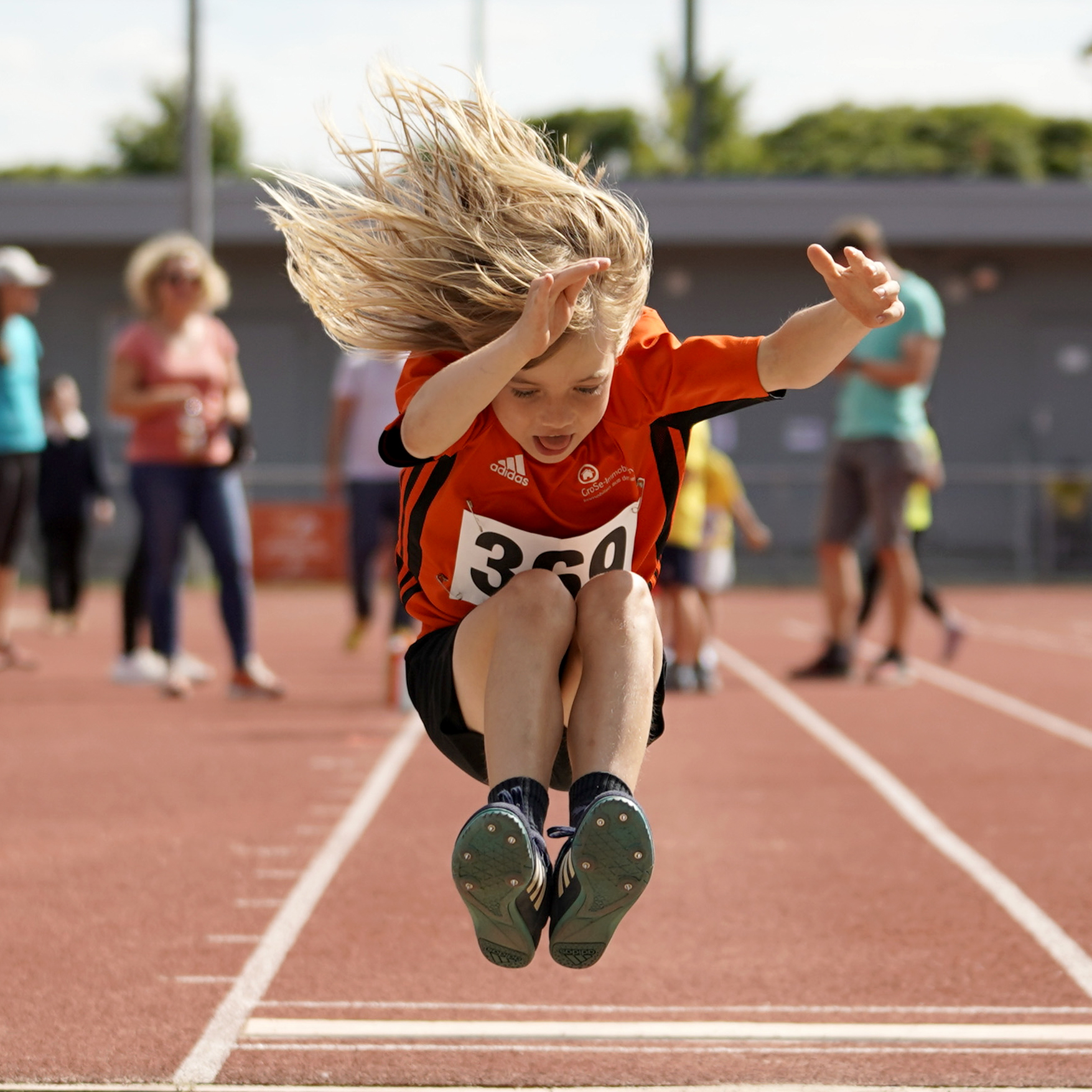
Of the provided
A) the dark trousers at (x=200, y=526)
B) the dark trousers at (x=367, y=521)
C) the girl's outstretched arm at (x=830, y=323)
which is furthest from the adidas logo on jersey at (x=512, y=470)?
the dark trousers at (x=367, y=521)

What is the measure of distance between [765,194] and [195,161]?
7.29 m

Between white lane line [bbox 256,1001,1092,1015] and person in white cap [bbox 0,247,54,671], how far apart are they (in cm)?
571

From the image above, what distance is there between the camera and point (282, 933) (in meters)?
3.99

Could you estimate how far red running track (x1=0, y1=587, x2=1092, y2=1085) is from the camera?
314 cm

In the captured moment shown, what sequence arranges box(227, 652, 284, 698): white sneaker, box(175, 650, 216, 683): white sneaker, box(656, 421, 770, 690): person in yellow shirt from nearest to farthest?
box(227, 652, 284, 698): white sneaker, box(175, 650, 216, 683): white sneaker, box(656, 421, 770, 690): person in yellow shirt

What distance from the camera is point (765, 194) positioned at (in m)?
20.1

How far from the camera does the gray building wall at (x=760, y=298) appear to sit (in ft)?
66.1

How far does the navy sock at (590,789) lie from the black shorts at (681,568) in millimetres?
5489

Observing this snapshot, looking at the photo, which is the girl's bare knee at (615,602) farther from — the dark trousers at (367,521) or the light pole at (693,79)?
the light pole at (693,79)

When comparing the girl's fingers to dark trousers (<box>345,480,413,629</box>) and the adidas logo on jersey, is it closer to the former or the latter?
the adidas logo on jersey

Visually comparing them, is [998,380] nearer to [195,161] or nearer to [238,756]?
[195,161]

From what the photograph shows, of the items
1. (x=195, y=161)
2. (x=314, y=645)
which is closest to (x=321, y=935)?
(x=314, y=645)

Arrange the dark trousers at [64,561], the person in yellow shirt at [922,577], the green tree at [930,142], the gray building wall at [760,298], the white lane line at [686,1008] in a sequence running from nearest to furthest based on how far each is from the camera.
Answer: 1. the white lane line at [686,1008]
2. the person in yellow shirt at [922,577]
3. the dark trousers at [64,561]
4. the gray building wall at [760,298]
5. the green tree at [930,142]

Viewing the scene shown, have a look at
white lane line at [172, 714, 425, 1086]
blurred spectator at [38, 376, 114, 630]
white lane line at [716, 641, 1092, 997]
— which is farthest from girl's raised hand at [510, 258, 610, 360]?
blurred spectator at [38, 376, 114, 630]
